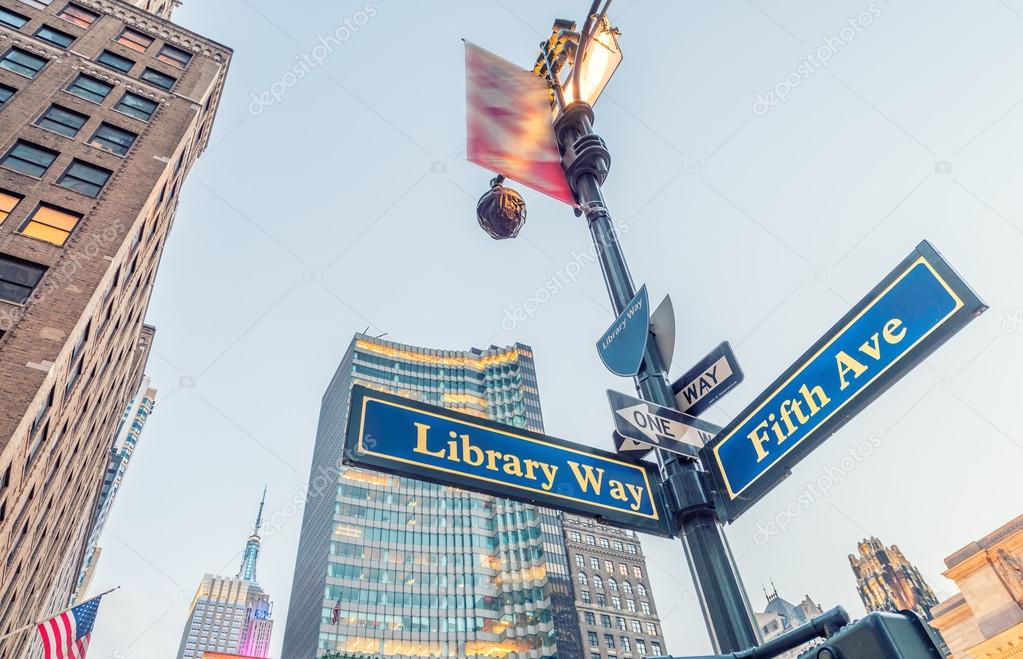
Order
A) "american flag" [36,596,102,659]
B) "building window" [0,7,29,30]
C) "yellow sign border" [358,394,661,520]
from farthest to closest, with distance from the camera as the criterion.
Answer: "building window" [0,7,29,30]
"american flag" [36,596,102,659]
"yellow sign border" [358,394,661,520]

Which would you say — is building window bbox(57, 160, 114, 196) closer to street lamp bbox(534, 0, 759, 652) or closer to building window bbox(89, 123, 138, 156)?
building window bbox(89, 123, 138, 156)

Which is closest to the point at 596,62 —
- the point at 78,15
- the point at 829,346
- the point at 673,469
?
the point at 829,346

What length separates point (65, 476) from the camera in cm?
2809

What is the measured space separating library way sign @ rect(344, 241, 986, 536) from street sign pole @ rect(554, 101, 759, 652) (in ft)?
0.47

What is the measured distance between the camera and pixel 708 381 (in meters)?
Answer: 4.45

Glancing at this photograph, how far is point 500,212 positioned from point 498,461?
2.94m

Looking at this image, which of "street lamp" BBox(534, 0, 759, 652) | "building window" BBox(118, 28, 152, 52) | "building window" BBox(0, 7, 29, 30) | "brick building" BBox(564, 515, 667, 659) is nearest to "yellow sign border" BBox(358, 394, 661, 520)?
"street lamp" BBox(534, 0, 759, 652)

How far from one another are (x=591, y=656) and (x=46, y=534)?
2728 inches

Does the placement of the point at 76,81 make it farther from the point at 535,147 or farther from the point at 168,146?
the point at 535,147

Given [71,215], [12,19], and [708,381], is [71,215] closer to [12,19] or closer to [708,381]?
[12,19]

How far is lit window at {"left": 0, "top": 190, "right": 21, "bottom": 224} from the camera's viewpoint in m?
21.1

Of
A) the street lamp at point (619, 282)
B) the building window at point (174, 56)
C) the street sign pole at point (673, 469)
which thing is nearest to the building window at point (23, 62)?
the building window at point (174, 56)

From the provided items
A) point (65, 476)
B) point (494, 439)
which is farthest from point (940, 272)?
point (65, 476)

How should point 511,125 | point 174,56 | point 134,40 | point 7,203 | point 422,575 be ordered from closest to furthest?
point 511,125 → point 7,203 → point 134,40 → point 174,56 → point 422,575
